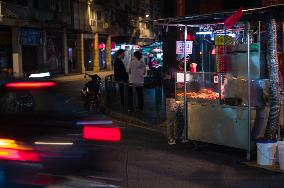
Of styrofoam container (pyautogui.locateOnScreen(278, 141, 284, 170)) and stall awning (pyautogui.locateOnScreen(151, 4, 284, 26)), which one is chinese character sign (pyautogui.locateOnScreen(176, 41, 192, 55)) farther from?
styrofoam container (pyautogui.locateOnScreen(278, 141, 284, 170))

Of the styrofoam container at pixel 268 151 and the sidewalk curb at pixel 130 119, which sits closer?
the styrofoam container at pixel 268 151

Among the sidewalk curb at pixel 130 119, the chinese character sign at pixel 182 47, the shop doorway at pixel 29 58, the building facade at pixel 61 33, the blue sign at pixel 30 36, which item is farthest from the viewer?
the shop doorway at pixel 29 58

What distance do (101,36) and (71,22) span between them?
12615mm

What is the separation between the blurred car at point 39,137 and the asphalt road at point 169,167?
0.48 feet

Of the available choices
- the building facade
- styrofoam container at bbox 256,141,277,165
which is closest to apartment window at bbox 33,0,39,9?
the building facade

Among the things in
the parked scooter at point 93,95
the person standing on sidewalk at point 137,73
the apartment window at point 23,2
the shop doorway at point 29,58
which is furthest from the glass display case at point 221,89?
the shop doorway at point 29,58

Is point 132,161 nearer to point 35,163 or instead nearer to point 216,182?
point 216,182

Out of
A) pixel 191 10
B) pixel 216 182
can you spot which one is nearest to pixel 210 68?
pixel 191 10

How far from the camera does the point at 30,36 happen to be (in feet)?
142

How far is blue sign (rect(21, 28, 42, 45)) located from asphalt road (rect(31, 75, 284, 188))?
3154 centimetres

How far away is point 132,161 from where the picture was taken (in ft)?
31.9

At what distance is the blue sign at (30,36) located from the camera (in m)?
41.8

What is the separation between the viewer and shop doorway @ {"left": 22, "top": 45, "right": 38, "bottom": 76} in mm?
42938

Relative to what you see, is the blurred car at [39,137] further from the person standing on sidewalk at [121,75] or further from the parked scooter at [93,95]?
the parked scooter at [93,95]
